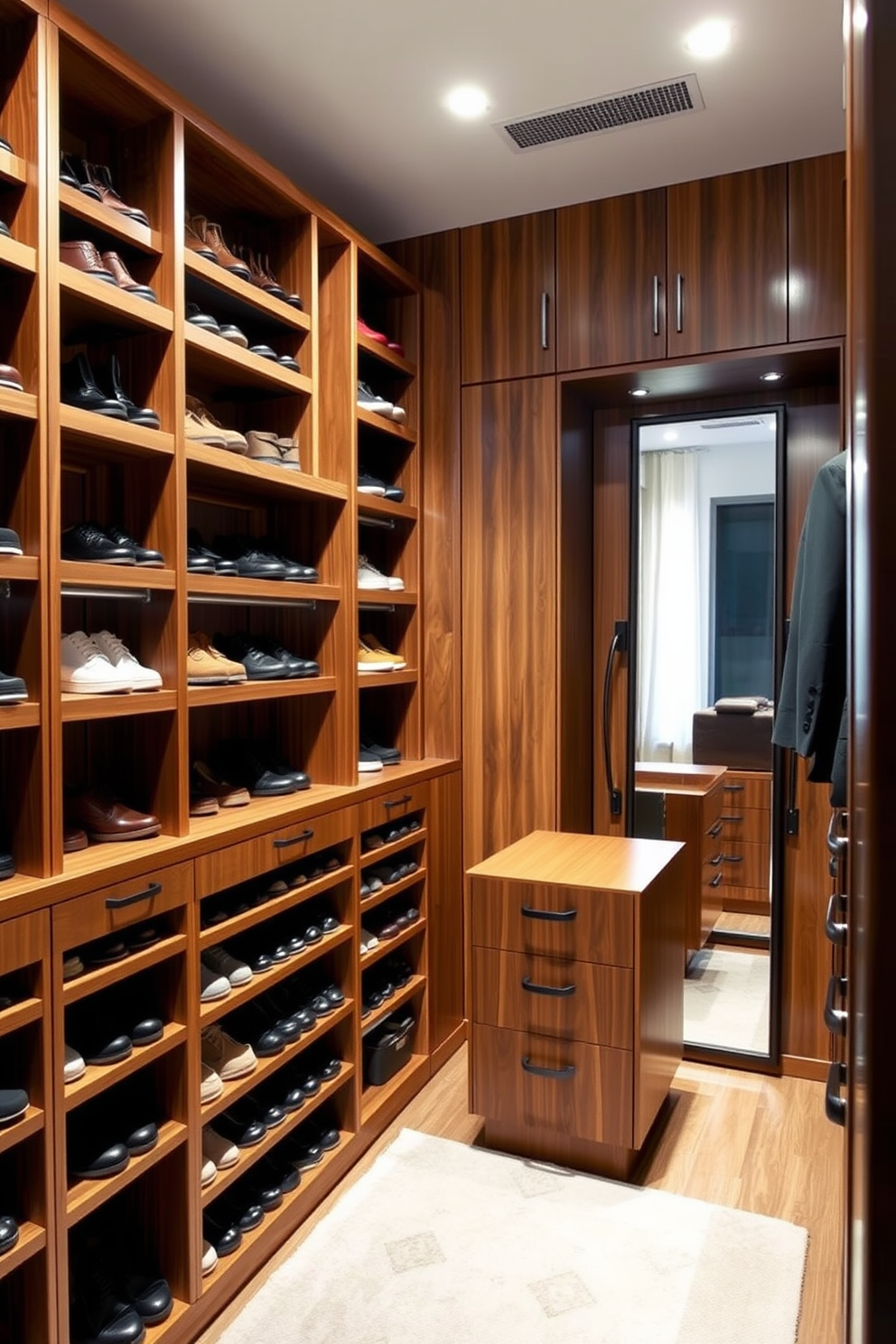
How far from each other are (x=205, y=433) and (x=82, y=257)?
1.50 ft

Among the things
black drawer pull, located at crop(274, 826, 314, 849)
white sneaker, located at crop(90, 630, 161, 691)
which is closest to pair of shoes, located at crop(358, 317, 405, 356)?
white sneaker, located at crop(90, 630, 161, 691)

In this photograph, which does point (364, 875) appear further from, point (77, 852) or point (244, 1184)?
point (77, 852)

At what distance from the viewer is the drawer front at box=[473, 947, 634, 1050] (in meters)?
2.23

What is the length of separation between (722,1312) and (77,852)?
1601mm

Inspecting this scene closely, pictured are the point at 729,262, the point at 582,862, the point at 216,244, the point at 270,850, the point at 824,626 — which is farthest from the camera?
the point at 729,262

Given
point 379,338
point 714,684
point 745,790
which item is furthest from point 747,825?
point 379,338

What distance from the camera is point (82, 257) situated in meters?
1.73

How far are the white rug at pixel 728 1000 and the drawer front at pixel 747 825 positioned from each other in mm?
384

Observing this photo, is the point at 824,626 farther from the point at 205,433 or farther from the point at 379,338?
the point at 379,338

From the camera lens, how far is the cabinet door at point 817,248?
2.59m

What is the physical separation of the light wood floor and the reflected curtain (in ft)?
3.50

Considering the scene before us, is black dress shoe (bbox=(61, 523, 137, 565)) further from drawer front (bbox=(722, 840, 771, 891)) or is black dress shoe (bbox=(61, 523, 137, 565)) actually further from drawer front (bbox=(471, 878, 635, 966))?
drawer front (bbox=(722, 840, 771, 891))

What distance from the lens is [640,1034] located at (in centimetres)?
222

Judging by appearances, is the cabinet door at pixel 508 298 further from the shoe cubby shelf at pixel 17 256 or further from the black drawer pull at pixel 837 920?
the black drawer pull at pixel 837 920
